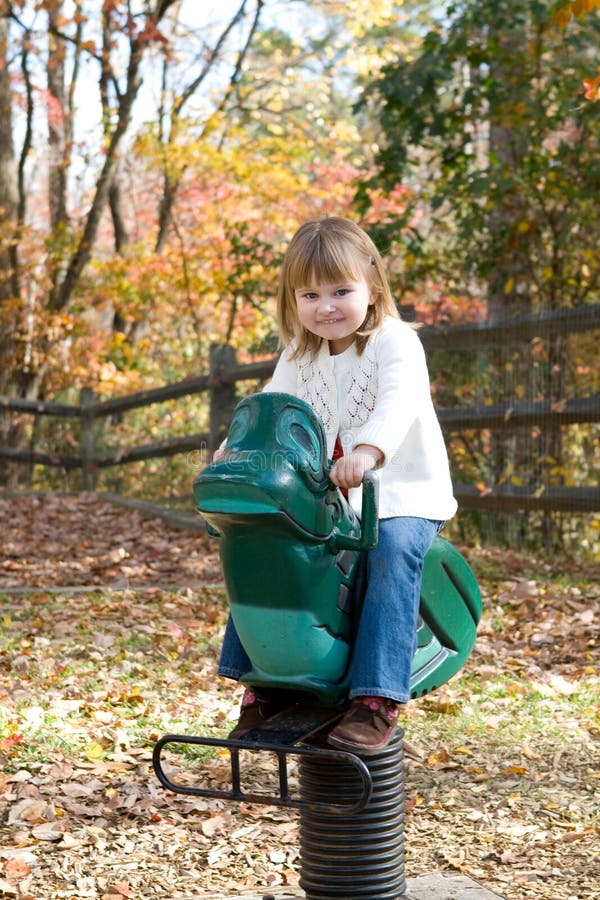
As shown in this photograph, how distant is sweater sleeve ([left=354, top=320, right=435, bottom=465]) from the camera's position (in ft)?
8.09

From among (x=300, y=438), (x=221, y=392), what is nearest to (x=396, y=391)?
(x=300, y=438)

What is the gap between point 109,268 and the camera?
588 inches

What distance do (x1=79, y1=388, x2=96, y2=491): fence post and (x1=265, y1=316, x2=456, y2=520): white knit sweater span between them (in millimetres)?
10119

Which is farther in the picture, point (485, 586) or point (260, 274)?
point (260, 274)

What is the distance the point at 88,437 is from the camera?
1280cm

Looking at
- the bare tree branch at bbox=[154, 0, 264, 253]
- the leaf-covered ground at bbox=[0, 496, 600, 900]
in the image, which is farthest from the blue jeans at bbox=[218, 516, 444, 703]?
the bare tree branch at bbox=[154, 0, 264, 253]

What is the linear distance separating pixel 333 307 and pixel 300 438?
462 millimetres

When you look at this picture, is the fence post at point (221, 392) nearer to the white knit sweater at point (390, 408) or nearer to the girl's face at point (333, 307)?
the white knit sweater at point (390, 408)

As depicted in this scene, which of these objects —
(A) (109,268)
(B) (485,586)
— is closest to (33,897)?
(B) (485,586)

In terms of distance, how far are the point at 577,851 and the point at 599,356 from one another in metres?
4.60

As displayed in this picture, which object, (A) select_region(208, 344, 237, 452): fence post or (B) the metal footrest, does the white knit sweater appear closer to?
(B) the metal footrest

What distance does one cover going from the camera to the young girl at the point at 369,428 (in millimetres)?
2387

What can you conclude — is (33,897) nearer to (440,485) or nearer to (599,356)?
(440,485)

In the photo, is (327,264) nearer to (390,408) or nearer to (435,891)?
→ (390,408)
